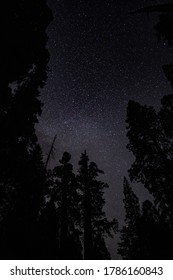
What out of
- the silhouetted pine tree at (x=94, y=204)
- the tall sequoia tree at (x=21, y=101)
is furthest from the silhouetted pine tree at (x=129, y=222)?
the tall sequoia tree at (x=21, y=101)

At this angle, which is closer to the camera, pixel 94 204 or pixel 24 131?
pixel 24 131

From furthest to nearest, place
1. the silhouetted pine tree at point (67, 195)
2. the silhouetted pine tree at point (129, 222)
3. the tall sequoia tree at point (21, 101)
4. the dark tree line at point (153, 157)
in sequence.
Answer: the silhouetted pine tree at point (129, 222), the silhouetted pine tree at point (67, 195), the dark tree line at point (153, 157), the tall sequoia tree at point (21, 101)

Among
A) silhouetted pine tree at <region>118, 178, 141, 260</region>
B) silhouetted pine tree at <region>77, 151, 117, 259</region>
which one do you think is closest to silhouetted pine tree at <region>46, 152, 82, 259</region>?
silhouetted pine tree at <region>77, 151, 117, 259</region>

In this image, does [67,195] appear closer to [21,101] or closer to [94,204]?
[94,204]

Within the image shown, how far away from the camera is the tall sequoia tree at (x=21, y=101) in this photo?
922 centimetres

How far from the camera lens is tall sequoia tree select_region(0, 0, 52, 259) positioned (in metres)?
9.22

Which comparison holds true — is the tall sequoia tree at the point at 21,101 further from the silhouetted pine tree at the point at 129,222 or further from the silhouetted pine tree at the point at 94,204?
the silhouetted pine tree at the point at 129,222

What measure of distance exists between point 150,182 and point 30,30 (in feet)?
45.5

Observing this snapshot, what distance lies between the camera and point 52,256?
46.0 ft

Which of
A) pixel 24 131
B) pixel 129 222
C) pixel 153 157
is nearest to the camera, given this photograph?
pixel 24 131

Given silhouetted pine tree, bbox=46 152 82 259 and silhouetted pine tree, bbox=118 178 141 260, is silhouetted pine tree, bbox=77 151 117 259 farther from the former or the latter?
silhouetted pine tree, bbox=118 178 141 260

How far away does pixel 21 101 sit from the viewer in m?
12.7

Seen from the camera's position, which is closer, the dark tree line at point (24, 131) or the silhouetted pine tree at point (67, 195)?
the dark tree line at point (24, 131)

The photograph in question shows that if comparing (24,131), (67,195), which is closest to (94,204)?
(67,195)
